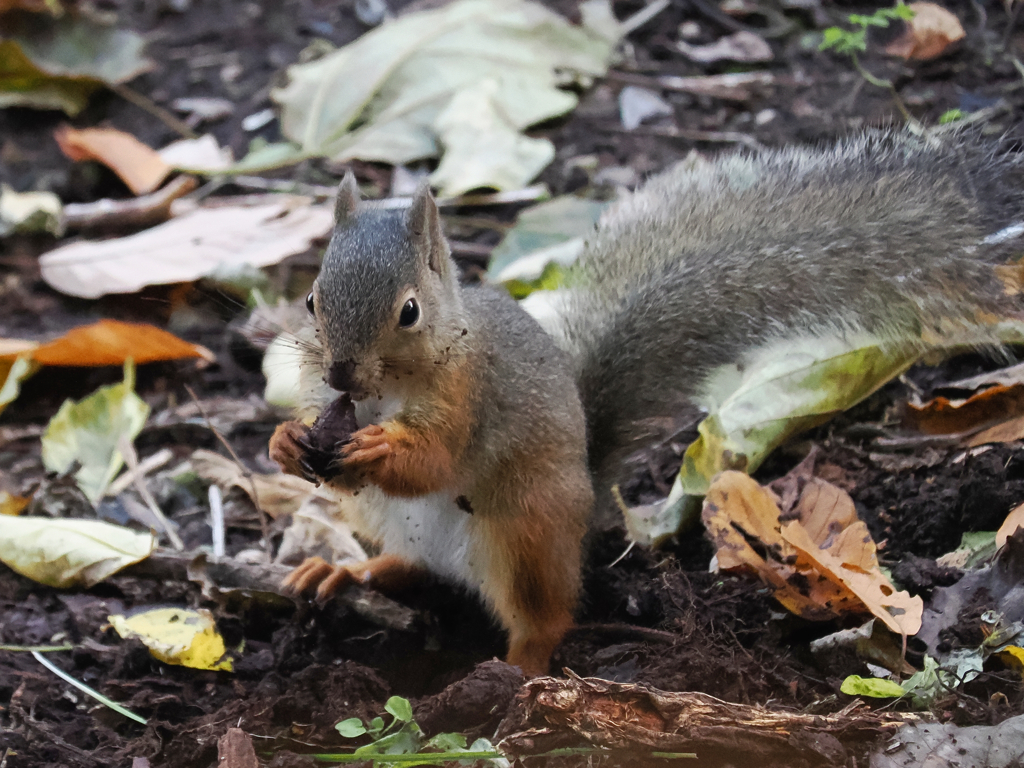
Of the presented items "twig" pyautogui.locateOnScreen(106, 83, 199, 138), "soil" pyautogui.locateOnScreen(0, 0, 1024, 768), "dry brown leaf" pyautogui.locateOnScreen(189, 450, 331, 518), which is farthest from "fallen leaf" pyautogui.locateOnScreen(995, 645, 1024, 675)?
"twig" pyautogui.locateOnScreen(106, 83, 199, 138)

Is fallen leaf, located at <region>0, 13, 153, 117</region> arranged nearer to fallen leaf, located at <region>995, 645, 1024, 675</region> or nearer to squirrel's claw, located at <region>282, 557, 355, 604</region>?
squirrel's claw, located at <region>282, 557, 355, 604</region>

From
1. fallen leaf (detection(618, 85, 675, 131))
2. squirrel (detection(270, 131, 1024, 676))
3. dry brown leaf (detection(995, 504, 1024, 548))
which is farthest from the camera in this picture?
fallen leaf (detection(618, 85, 675, 131))

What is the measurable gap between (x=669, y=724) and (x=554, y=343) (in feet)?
3.29

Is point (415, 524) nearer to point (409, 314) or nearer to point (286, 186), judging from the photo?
point (409, 314)

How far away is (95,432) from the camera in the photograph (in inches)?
104

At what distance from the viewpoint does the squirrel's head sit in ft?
5.54

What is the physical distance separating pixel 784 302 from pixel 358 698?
108 cm

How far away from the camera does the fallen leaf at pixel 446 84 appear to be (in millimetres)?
3471

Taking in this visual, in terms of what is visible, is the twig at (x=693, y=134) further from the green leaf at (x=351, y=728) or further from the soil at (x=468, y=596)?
the green leaf at (x=351, y=728)

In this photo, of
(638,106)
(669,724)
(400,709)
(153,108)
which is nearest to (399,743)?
(400,709)

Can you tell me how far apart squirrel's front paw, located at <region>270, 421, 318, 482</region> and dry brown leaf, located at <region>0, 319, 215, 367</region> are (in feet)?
3.62

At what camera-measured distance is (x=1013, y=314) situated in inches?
73.7

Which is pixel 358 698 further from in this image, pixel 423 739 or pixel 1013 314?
pixel 1013 314

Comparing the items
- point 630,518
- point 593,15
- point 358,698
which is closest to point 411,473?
point 358,698
